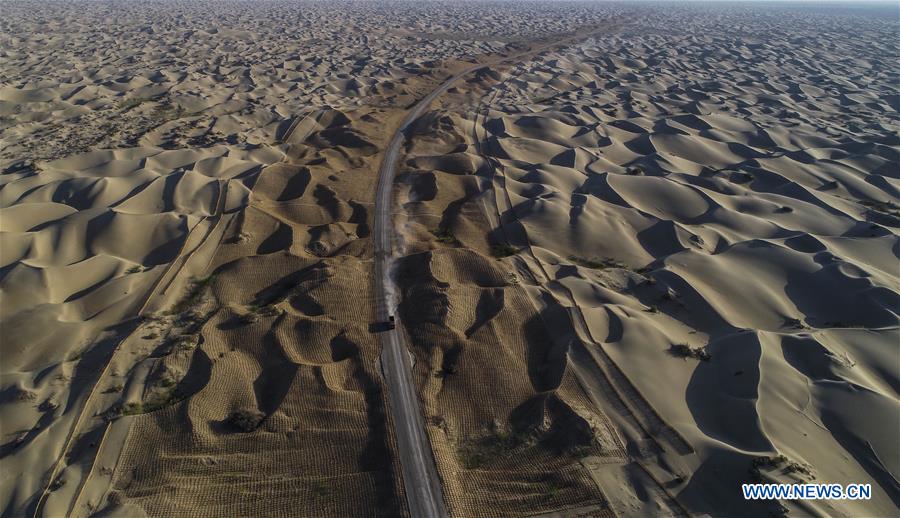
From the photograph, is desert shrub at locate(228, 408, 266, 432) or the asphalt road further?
desert shrub at locate(228, 408, 266, 432)

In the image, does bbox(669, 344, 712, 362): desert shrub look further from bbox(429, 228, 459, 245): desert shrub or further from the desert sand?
bbox(429, 228, 459, 245): desert shrub

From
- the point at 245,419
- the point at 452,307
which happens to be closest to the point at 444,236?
the point at 452,307

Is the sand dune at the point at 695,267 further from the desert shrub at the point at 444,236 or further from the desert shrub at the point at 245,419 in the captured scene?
the desert shrub at the point at 245,419

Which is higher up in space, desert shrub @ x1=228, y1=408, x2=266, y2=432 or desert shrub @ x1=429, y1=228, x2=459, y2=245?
desert shrub @ x1=429, y1=228, x2=459, y2=245

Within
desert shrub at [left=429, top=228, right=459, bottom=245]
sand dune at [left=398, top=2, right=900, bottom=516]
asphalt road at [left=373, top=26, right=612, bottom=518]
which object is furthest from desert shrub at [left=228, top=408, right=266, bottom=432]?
desert shrub at [left=429, top=228, right=459, bottom=245]

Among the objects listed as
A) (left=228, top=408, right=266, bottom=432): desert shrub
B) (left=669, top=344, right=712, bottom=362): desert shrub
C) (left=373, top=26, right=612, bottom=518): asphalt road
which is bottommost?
(left=228, top=408, right=266, bottom=432): desert shrub

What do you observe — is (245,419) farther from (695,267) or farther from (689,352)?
(695,267)

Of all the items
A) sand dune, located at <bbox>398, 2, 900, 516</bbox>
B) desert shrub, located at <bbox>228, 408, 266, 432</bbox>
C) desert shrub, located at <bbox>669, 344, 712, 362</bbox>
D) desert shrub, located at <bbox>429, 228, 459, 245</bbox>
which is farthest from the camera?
desert shrub, located at <bbox>429, 228, 459, 245</bbox>

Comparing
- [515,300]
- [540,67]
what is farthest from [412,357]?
[540,67]

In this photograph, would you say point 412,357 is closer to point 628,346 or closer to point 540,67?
point 628,346
